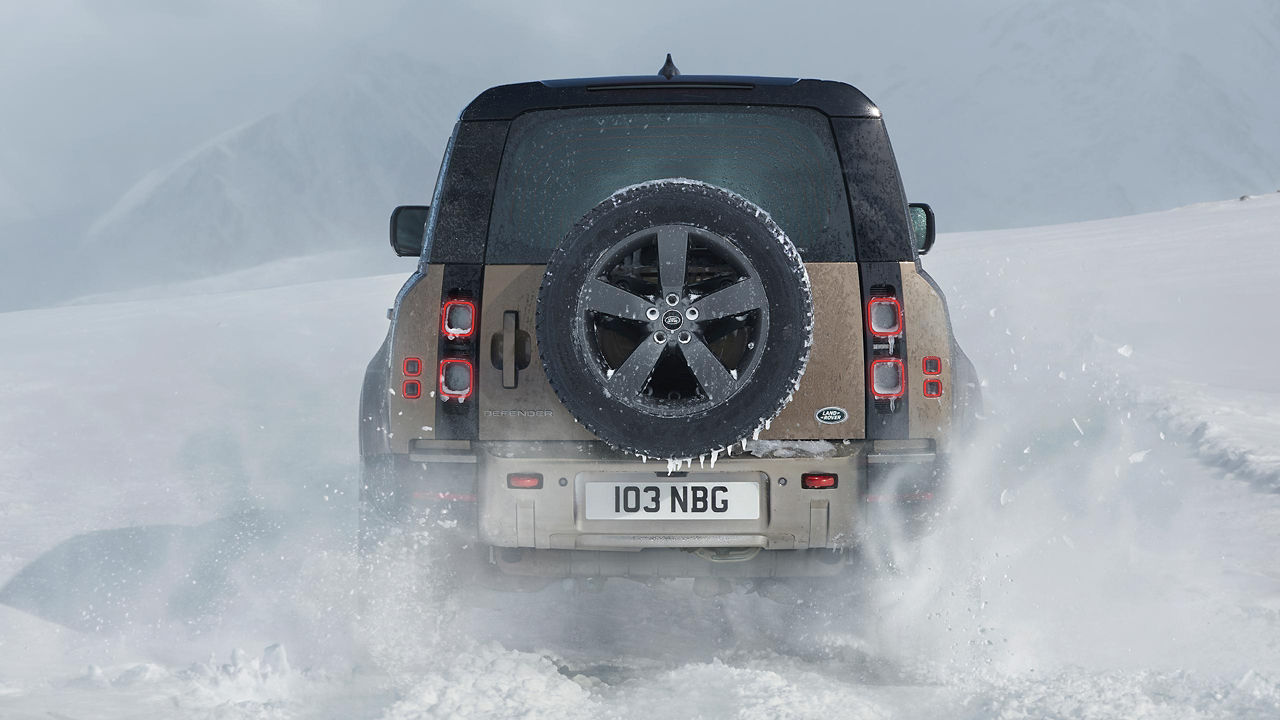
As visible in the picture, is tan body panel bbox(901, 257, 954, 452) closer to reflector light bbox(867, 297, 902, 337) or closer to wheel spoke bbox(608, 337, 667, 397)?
reflector light bbox(867, 297, 902, 337)

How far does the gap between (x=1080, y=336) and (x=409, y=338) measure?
7808mm

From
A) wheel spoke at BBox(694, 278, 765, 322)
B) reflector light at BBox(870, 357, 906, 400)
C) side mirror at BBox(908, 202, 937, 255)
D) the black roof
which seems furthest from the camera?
side mirror at BBox(908, 202, 937, 255)

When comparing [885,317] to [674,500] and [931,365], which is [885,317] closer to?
[931,365]

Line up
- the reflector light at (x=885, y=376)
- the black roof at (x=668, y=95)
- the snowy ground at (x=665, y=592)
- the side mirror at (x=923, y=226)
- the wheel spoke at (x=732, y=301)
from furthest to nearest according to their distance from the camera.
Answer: the side mirror at (x=923, y=226)
the black roof at (x=668, y=95)
the reflector light at (x=885, y=376)
the snowy ground at (x=665, y=592)
the wheel spoke at (x=732, y=301)

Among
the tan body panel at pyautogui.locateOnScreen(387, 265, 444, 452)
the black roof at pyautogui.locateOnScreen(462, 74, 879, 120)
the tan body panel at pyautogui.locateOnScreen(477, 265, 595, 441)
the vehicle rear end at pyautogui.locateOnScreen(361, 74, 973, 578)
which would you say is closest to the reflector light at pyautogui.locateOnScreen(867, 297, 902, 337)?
the vehicle rear end at pyautogui.locateOnScreen(361, 74, 973, 578)

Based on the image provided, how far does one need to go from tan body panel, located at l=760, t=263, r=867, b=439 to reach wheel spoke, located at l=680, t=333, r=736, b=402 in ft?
1.13

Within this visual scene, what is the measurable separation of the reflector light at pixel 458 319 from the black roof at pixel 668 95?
0.59 metres

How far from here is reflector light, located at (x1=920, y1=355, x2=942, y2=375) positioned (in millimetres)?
3238

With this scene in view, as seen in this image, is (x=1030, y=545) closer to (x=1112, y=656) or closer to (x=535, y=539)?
(x=1112, y=656)

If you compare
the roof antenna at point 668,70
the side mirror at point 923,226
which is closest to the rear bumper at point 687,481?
the side mirror at point 923,226

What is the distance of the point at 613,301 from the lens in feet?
9.55

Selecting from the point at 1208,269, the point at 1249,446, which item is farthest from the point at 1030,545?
the point at 1208,269

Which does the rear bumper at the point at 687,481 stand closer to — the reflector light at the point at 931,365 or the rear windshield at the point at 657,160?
the reflector light at the point at 931,365

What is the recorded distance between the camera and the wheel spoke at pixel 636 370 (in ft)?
9.52
